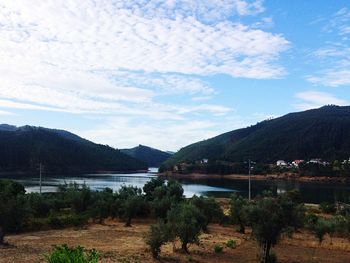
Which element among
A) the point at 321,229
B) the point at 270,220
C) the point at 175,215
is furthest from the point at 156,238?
the point at 321,229

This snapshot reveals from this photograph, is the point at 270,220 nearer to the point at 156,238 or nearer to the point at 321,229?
the point at 156,238

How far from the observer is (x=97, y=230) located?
39.7 m

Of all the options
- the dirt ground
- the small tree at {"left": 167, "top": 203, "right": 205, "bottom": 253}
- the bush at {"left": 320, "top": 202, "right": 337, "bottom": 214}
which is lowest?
the dirt ground

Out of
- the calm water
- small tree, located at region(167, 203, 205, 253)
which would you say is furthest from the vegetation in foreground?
the calm water

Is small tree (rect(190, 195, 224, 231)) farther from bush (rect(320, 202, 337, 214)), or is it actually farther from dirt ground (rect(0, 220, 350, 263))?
bush (rect(320, 202, 337, 214))

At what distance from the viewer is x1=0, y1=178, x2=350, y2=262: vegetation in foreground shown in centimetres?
2772

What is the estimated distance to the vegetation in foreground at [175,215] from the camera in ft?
90.9

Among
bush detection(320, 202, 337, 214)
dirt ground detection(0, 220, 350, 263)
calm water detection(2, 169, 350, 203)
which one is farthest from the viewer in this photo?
calm water detection(2, 169, 350, 203)

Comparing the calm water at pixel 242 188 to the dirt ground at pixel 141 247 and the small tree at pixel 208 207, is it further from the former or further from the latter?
the dirt ground at pixel 141 247

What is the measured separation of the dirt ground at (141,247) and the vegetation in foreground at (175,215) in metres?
0.88

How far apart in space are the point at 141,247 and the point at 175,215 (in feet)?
10.5

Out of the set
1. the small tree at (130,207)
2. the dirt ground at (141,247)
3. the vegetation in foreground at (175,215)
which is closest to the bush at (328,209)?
the vegetation in foreground at (175,215)

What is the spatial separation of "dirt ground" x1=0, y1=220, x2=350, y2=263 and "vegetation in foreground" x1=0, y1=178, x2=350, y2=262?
882mm

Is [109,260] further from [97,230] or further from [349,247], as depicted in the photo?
[349,247]
